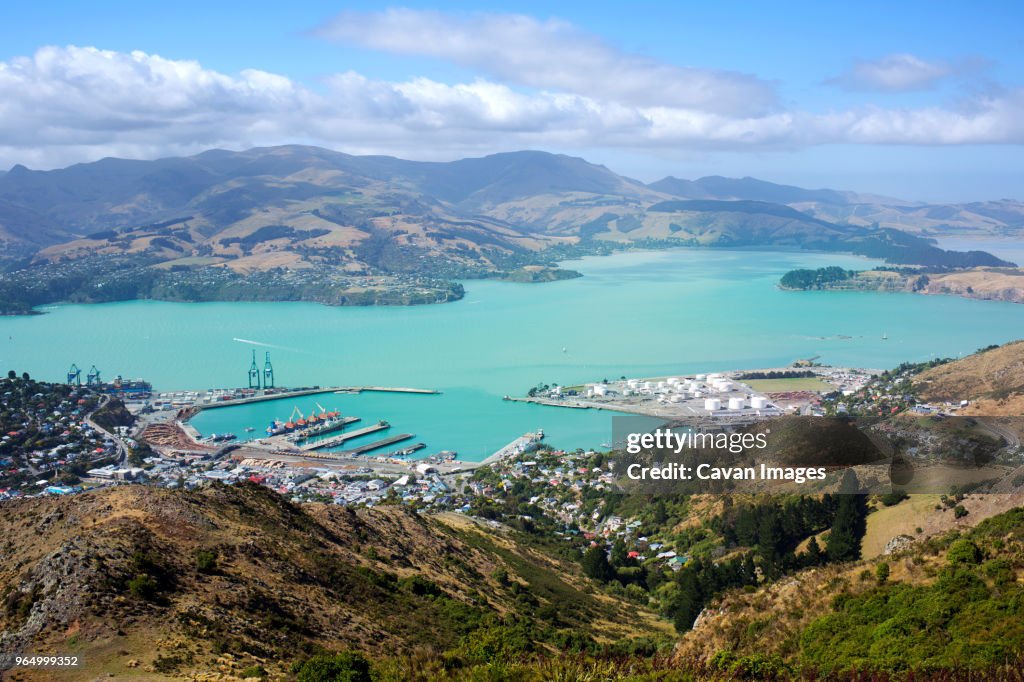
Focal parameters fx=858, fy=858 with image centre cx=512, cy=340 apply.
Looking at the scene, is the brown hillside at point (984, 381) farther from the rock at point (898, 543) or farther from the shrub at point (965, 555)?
the shrub at point (965, 555)

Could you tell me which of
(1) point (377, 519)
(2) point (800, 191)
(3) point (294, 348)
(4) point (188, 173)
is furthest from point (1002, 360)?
(2) point (800, 191)

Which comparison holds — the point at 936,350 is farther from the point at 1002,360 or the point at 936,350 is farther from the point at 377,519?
the point at 377,519

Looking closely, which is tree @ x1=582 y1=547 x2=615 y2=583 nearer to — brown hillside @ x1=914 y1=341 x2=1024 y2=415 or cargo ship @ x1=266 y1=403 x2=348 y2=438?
brown hillside @ x1=914 y1=341 x2=1024 y2=415

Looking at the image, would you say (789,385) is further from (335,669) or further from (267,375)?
(335,669)

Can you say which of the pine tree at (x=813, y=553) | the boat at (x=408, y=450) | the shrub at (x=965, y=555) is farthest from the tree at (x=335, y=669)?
the boat at (x=408, y=450)

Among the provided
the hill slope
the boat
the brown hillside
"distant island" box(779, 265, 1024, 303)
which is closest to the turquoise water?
the boat

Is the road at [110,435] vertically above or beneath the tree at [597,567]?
beneath

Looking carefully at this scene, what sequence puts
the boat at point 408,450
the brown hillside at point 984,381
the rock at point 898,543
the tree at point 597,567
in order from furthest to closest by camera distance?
the boat at point 408,450 → the brown hillside at point 984,381 → the tree at point 597,567 → the rock at point 898,543

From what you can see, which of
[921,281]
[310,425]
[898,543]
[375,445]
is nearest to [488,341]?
[310,425]
